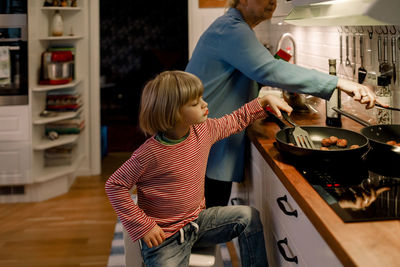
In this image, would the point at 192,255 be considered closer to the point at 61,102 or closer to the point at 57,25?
the point at 61,102

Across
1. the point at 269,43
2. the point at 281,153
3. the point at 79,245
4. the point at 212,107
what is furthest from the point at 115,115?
the point at 281,153

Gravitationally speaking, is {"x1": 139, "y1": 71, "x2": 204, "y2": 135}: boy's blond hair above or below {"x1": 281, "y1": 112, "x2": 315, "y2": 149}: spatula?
above

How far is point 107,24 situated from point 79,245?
536 centimetres

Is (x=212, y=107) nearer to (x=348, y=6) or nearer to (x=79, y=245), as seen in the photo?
(x=348, y=6)

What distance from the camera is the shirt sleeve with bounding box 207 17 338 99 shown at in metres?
1.78

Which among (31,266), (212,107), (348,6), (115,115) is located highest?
(348,6)

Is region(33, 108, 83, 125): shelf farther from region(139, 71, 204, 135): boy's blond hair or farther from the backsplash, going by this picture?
region(139, 71, 204, 135): boy's blond hair

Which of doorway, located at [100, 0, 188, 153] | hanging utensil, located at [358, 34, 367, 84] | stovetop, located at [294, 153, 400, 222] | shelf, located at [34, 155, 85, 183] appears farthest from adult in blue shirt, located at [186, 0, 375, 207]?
doorway, located at [100, 0, 188, 153]

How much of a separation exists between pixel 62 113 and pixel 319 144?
2960mm

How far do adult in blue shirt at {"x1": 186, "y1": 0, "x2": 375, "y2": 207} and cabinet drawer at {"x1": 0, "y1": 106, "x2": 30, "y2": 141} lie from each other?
86.9 inches

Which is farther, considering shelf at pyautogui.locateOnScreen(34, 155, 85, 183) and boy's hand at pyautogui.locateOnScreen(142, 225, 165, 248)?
shelf at pyautogui.locateOnScreen(34, 155, 85, 183)

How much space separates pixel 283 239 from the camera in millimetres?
1564

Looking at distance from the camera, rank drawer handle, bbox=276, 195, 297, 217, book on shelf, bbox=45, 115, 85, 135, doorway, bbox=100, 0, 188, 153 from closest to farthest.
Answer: drawer handle, bbox=276, 195, 297, 217 → book on shelf, bbox=45, 115, 85, 135 → doorway, bbox=100, 0, 188, 153

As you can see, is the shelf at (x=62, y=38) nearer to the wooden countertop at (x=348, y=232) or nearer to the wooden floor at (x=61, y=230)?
the wooden floor at (x=61, y=230)
